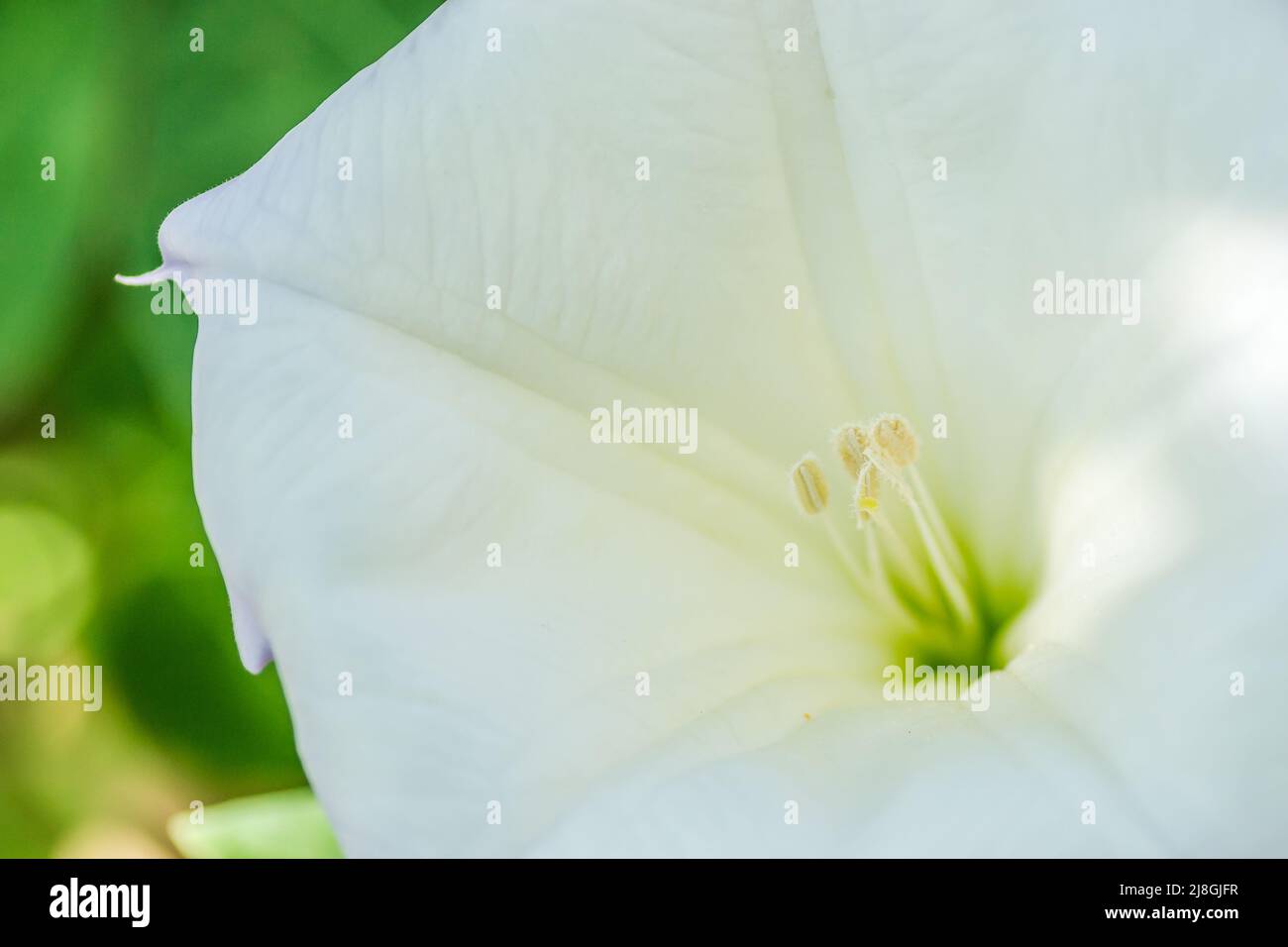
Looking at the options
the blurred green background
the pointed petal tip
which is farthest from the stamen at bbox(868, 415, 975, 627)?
the blurred green background

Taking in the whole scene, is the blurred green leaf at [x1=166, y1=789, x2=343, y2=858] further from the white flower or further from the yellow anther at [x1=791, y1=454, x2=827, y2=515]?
the yellow anther at [x1=791, y1=454, x2=827, y2=515]

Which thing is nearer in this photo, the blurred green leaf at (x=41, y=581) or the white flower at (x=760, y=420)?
the white flower at (x=760, y=420)

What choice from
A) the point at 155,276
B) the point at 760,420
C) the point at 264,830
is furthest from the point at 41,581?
the point at 760,420

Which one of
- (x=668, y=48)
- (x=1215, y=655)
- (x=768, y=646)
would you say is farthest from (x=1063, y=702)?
(x=668, y=48)

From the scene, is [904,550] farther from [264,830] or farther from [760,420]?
[264,830]

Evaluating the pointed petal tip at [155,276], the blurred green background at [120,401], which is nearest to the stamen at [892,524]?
the pointed petal tip at [155,276]

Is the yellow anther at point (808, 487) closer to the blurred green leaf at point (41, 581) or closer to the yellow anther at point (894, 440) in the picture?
the yellow anther at point (894, 440)
